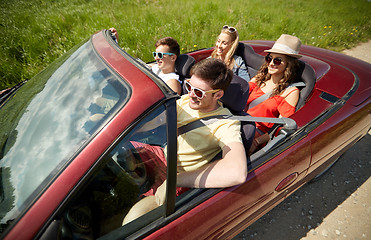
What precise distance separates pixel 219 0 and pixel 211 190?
8.97 meters

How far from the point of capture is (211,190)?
126 cm

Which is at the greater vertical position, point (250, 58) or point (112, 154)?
point (112, 154)

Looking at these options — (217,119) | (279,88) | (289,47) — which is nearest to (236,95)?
(217,119)

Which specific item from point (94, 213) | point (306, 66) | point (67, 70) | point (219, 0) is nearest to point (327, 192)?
point (306, 66)

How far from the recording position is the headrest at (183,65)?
95.0 inches

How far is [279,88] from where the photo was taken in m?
2.19

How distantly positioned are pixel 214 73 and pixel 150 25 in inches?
178

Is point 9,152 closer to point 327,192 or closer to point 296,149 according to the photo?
point 296,149

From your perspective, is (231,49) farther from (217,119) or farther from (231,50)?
(217,119)

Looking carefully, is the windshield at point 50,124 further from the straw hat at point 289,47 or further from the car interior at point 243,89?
the straw hat at point 289,47

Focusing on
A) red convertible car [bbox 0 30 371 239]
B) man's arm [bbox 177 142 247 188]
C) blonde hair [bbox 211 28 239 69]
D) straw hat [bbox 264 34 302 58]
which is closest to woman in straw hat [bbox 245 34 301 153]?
straw hat [bbox 264 34 302 58]

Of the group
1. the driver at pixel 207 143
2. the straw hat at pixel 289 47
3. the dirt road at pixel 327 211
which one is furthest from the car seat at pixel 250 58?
the dirt road at pixel 327 211

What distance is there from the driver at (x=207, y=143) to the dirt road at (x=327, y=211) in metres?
1.04

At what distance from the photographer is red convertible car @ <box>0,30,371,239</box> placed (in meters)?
0.88
